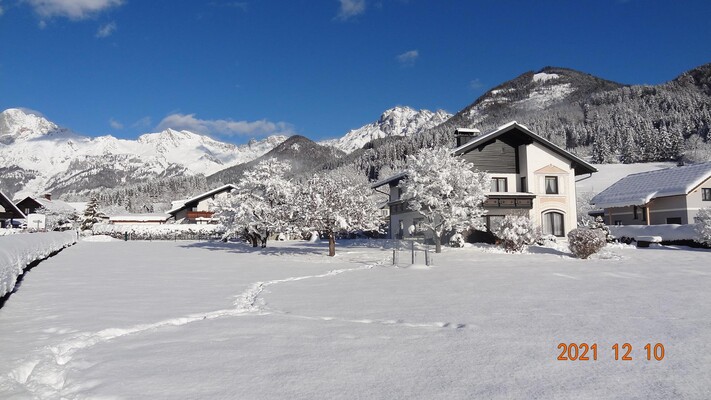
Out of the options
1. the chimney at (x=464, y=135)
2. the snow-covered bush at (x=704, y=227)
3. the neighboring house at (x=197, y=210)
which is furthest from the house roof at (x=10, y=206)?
the snow-covered bush at (x=704, y=227)

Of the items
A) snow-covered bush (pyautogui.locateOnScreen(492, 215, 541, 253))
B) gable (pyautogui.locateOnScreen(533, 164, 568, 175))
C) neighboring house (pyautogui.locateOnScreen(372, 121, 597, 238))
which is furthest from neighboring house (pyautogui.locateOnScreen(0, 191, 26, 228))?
gable (pyautogui.locateOnScreen(533, 164, 568, 175))

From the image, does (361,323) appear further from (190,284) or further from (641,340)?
(190,284)

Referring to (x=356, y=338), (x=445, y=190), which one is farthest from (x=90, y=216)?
(x=356, y=338)

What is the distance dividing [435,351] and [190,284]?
402 inches

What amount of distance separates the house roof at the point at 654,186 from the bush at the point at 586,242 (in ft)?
61.9

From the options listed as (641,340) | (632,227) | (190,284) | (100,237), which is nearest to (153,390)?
(641,340)

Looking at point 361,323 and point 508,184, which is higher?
point 508,184

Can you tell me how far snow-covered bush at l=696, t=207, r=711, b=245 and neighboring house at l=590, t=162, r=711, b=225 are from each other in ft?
31.3

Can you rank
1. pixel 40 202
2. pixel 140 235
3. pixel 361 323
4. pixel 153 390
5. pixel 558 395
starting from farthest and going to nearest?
pixel 40 202
pixel 140 235
pixel 361 323
pixel 153 390
pixel 558 395

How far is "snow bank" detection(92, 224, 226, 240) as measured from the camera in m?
59.6

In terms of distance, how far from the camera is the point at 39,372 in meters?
5.62

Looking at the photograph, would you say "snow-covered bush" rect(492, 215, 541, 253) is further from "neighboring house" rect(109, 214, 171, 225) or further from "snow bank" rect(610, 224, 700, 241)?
"neighboring house" rect(109, 214, 171, 225)

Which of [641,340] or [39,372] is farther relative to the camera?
[641,340]

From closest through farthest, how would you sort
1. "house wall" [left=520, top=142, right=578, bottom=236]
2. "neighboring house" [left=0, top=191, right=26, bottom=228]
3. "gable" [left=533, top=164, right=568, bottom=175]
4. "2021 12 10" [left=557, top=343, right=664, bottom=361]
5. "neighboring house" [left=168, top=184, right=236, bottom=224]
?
1. "2021 12 10" [left=557, top=343, right=664, bottom=361]
2. "house wall" [left=520, top=142, right=578, bottom=236]
3. "gable" [left=533, top=164, right=568, bottom=175]
4. "neighboring house" [left=0, top=191, right=26, bottom=228]
5. "neighboring house" [left=168, top=184, right=236, bottom=224]
